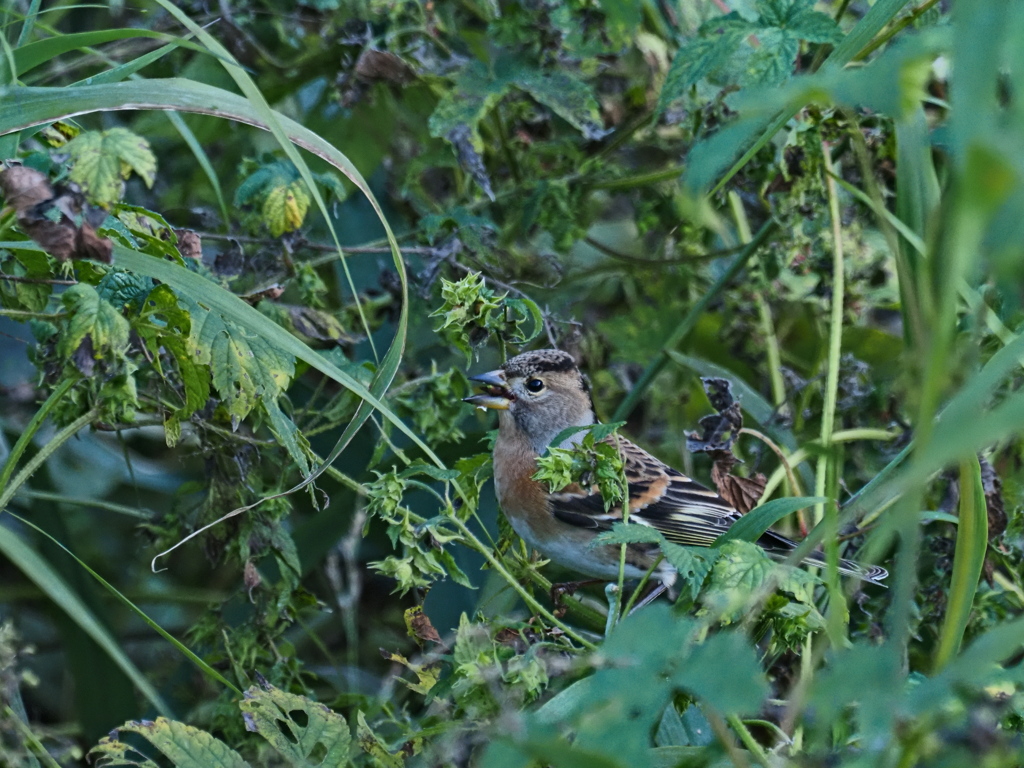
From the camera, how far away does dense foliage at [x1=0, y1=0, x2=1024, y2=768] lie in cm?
100

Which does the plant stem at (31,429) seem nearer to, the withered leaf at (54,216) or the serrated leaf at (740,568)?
the withered leaf at (54,216)

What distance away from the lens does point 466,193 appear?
3068 millimetres

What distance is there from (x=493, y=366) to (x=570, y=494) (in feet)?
2.22

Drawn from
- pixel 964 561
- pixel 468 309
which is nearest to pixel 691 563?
pixel 964 561

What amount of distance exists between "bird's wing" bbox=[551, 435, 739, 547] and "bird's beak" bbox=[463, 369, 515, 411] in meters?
0.26

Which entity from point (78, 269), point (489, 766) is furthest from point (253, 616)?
point (489, 766)

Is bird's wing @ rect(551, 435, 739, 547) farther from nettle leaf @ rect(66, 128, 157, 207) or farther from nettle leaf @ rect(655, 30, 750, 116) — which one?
nettle leaf @ rect(66, 128, 157, 207)

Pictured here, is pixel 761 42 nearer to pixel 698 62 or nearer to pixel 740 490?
pixel 698 62

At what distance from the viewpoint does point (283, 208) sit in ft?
7.54

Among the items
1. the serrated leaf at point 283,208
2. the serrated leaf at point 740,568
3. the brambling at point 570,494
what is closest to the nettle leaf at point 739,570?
the serrated leaf at point 740,568

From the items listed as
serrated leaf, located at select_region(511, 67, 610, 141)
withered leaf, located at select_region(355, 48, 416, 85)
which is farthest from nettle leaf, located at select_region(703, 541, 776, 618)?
withered leaf, located at select_region(355, 48, 416, 85)

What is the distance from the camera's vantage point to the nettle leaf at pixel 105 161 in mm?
1400

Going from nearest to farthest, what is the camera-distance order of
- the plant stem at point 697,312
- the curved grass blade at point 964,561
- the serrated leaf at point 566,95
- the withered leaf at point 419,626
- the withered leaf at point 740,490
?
the curved grass blade at point 964,561 → the withered leaf at point 419,626 → the withered leaf at point 740,490 → the plant stem at point 697,312 → the serrated leaf at point 566,95

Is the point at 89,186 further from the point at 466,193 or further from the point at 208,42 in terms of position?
the point at 466,193
